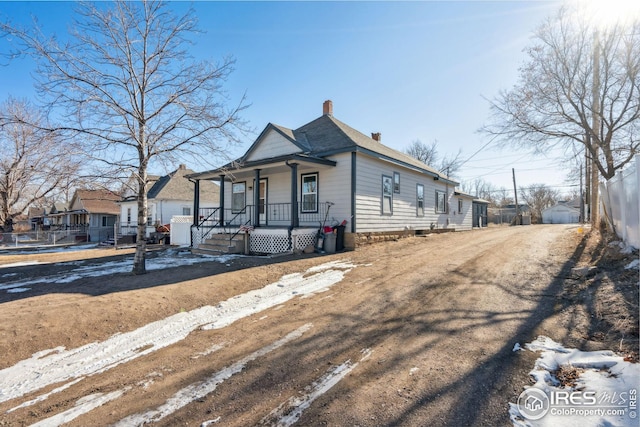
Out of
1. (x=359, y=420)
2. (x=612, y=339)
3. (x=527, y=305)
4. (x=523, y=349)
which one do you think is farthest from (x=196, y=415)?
(x=527, y=305)

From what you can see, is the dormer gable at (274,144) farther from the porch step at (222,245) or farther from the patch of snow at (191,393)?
the patch of snow at (191,393)

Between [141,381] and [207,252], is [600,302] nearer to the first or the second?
[141,381]

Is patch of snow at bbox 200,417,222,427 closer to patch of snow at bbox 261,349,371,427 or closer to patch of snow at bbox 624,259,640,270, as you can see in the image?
patch of snow at bbox 261,349,371,427

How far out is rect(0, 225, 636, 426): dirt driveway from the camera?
2885 mm

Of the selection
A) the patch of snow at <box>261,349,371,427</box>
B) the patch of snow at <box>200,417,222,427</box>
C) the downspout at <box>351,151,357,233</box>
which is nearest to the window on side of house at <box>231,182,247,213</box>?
the downspout at <box>351,151,357,233</box>

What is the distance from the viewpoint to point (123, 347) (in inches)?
171

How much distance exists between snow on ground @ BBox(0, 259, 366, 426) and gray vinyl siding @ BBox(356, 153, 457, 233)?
22.9 feet

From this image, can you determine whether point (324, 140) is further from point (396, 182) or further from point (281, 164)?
point (396, 182)

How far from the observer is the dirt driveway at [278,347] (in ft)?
9.46

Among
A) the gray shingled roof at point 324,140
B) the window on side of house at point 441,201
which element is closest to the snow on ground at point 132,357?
the gray shingled roof at point 324,140

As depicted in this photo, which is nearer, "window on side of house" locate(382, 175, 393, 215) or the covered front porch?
the covered front porch
